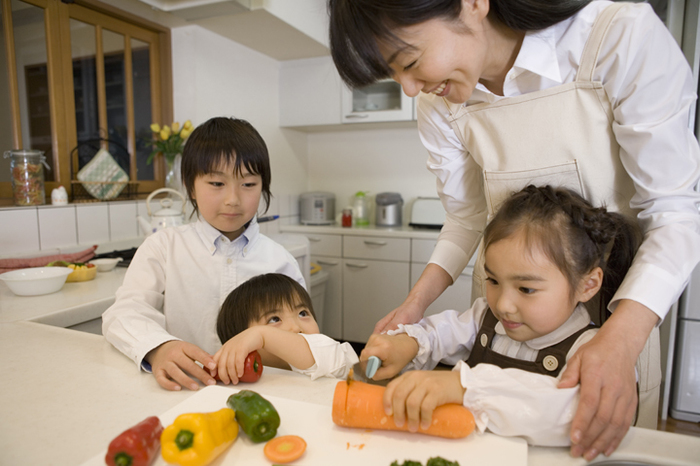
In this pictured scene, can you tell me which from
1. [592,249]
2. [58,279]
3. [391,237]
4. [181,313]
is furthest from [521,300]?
[391,237]

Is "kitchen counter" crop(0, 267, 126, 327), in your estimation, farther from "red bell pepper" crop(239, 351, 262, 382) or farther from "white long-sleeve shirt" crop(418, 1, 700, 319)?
"white long-sleeve shirt" crop(418, 1, 700, 319)

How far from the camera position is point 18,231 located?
173 centimetres

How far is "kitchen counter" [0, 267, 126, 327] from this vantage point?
1145 millimetres

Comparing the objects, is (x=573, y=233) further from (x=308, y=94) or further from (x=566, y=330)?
(x=308, y=94)

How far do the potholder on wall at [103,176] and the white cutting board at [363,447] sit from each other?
5.82ft

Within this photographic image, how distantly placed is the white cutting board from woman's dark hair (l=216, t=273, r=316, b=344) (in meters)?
0.45

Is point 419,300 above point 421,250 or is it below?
above

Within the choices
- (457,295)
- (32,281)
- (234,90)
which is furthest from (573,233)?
(234,90)

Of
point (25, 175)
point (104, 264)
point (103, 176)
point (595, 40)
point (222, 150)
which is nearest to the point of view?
point (595, 40)

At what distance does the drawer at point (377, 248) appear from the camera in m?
2.85

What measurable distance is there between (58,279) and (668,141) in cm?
154

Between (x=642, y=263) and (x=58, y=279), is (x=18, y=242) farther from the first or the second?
(x=642, y=263)

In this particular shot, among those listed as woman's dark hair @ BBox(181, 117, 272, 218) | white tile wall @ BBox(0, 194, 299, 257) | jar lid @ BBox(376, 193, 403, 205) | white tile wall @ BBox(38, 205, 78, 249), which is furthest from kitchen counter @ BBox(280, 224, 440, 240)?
woman's dark hair @ BBox(181, 117, 272, 218)

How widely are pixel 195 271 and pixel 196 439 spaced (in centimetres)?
74
